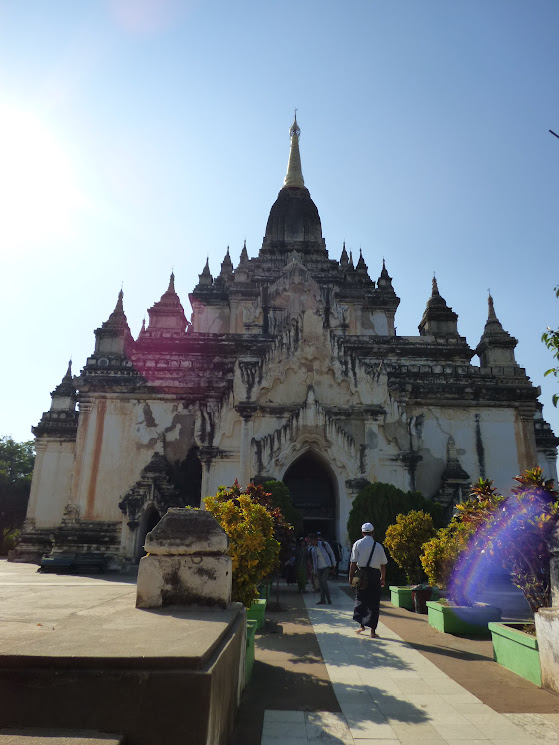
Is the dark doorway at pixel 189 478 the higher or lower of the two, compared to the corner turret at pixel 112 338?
lower

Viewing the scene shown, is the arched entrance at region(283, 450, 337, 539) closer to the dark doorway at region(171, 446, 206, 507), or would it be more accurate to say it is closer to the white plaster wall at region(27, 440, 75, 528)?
the dark doorway at region(171, 446, 206, 507)

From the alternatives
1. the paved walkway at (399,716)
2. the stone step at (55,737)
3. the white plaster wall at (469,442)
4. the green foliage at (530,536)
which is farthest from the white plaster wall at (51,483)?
the stone step at (55,737)

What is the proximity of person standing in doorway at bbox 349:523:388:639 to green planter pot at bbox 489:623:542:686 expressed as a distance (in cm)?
196

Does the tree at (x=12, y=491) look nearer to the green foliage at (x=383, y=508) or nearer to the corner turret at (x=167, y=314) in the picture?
the corner turret at (x=167, y=314)

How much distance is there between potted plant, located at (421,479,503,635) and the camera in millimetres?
9391

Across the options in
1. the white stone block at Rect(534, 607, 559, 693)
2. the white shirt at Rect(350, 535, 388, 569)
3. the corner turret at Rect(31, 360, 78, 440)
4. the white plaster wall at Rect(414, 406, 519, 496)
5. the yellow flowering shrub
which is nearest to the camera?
the white stone block at Rect(534, 607, 559, 693)

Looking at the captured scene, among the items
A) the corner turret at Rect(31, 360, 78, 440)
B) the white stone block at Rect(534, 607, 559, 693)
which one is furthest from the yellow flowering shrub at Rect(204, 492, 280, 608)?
the corner turret at Rect(31, 360, 78, 440)

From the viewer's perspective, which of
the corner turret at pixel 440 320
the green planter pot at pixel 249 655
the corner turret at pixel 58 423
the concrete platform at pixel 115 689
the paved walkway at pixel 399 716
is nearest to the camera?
the concrete platform at pixel 115 689

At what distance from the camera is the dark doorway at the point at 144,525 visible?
20.8 metres

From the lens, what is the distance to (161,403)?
22641 mm

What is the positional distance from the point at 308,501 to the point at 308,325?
6709 millimetres

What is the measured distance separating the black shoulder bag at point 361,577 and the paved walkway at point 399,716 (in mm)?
1531

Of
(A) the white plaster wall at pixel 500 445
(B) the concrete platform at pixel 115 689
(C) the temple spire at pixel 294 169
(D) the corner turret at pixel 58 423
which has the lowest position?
(B) the concrete platform at pixel 115 689

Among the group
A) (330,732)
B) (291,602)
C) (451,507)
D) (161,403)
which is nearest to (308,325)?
(161,403)
